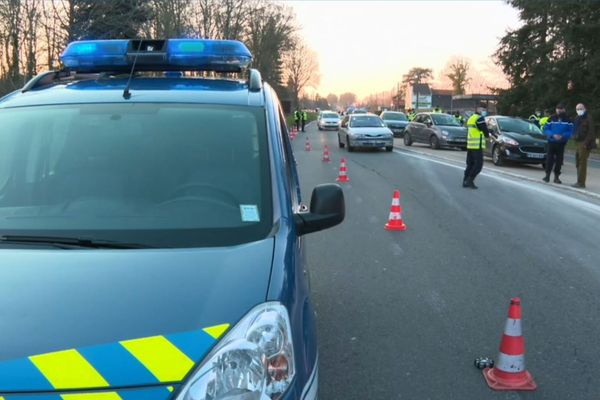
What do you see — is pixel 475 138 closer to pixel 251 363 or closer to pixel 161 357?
pixel 251 363

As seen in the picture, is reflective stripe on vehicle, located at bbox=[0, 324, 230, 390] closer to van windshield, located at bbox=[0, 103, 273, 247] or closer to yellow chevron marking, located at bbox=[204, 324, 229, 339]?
yellow chevron marking, located at bbox=[204, 324, 229, 339]

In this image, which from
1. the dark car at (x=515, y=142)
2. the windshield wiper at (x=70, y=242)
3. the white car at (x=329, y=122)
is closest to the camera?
the windshield wiper at (x=70, y=242)

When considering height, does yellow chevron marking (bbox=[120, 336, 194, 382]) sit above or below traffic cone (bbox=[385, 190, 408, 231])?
above

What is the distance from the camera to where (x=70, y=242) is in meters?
2.29

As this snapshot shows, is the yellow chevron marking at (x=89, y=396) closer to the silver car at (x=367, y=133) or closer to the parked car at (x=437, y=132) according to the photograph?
the silver car at (x=367, y=133)

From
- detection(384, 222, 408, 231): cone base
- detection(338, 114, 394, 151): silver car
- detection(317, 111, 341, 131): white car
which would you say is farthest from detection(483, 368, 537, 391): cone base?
detection(317, 111, 341, 131): white car

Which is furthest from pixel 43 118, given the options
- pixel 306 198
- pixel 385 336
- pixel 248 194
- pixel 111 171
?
pixel 306 198

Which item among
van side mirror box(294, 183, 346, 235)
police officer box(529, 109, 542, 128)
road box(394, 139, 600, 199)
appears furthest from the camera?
police officer box(529, 109, 542, 128)

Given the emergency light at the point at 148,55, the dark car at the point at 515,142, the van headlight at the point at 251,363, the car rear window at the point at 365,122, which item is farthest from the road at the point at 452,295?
the car rear window at the point at 365,122

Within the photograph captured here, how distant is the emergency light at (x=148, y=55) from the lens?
3.55m

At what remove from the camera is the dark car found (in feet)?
54.4

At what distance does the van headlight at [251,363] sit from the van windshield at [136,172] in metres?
0.50

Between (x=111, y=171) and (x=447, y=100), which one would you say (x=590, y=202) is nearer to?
(x=111, y=171)

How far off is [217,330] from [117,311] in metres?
0.33
